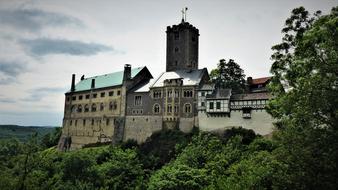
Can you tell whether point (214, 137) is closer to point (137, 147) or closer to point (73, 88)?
point (137, 147)

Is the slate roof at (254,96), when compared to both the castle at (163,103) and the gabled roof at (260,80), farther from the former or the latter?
the gabled roof at (260,80)

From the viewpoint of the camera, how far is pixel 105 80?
7169cm

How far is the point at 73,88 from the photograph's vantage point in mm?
77875

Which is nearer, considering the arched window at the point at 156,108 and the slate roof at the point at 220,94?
the slate roof at the point at 220,94

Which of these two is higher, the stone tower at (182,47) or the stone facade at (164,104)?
the stone tower at (182,47)

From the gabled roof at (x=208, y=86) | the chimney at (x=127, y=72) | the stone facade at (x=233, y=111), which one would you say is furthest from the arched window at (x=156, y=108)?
the chimney at (x=127, y=72)

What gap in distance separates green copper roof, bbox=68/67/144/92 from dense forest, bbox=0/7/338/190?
20.7 meters

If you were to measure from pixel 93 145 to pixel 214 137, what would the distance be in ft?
92.1

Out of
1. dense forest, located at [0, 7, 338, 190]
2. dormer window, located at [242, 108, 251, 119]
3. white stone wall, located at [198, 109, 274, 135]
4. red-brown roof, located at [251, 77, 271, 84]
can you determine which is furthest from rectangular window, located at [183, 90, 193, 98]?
red-brown roof, located at [251, 77, 271, 84]

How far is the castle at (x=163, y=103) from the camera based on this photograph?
49812mm

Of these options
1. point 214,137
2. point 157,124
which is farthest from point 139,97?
point 214,137

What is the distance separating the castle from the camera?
163 ft

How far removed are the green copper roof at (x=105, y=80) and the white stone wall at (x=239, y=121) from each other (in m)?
20.3

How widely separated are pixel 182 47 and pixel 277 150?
49.5m
